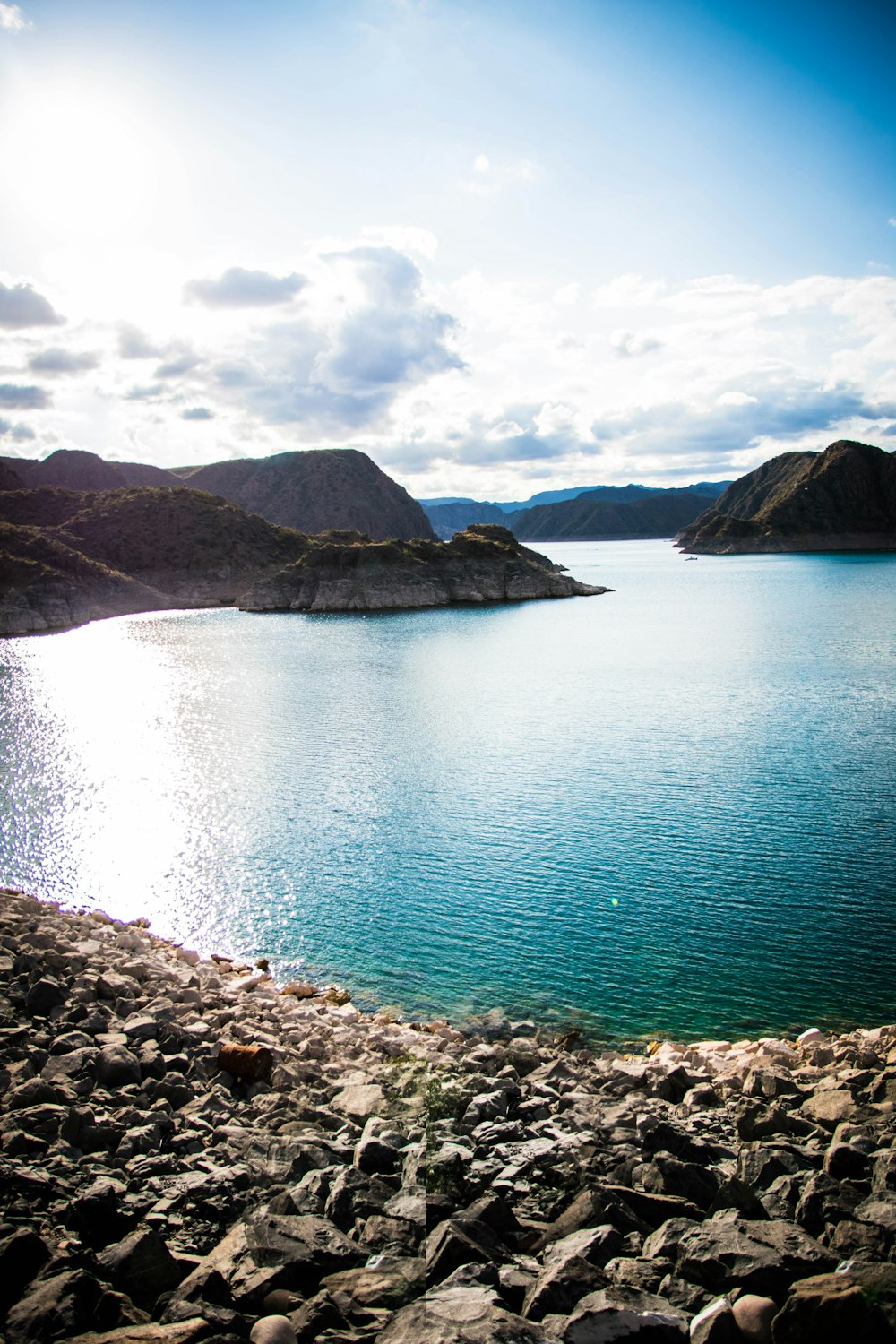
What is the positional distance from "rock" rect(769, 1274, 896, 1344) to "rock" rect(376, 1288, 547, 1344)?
191 cm

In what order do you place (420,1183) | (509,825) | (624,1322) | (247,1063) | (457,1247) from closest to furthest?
1. (624,1322)
2. (457,1247)
3. (420,1183)
4. (247,1063)
5. (509,825)

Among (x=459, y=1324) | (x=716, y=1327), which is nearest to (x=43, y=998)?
(x=459, y=1324)

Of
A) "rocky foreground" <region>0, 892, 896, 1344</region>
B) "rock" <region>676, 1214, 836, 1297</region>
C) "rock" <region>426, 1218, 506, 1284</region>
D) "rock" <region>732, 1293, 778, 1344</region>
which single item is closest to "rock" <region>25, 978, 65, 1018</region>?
"rocky foreground" <region>0, 892, 896, 1344</region>

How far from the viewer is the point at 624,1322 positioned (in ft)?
20.3

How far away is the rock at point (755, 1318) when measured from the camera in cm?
616

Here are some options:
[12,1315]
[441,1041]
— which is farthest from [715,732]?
[12,1315]

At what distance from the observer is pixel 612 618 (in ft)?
310

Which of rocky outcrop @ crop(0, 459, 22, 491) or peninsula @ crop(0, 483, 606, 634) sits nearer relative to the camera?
peninsula @ crop(0, 483, 606, 634)

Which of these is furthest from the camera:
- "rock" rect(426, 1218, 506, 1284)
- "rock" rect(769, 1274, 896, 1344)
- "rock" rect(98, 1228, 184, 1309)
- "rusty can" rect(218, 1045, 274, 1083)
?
"rusty can" rect(218, 1045, 274, 1083)

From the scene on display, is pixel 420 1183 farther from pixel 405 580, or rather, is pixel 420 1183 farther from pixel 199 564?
pixel 199 564

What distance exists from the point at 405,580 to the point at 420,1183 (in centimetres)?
11602

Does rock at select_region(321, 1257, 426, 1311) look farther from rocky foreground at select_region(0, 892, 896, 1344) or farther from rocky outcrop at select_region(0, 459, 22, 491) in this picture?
rocky outcrop at select_region(0, 459, 22, 491)

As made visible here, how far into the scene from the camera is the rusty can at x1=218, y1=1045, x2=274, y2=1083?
1141 centimetres

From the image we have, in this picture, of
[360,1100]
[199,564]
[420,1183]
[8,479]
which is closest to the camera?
[420,1183]
